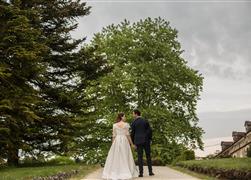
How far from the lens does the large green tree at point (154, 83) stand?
38.9 m

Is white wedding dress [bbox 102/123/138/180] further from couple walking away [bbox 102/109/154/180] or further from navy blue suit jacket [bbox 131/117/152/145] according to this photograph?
navy blue suit jacket [bbox 131/117/152/145]

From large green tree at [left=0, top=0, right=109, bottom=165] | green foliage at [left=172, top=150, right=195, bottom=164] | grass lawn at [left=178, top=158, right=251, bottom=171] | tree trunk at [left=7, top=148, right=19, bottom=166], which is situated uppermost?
large green tree at [left=0, top=0, right=109, bottom=165]

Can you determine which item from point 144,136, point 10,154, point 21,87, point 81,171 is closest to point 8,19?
point 21,87

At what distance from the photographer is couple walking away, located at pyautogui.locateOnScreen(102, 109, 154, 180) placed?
665 inches

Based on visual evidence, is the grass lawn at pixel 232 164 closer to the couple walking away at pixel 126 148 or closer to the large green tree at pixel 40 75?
the couple walking away at pixel 126 148

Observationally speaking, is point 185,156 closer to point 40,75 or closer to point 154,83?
point 154,83

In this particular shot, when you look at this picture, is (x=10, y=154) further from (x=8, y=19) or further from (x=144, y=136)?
(x=144, y=136)

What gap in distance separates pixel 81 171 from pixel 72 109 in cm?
691

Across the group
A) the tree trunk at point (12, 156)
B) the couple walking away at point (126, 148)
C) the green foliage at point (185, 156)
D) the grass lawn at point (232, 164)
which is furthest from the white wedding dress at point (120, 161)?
the green foliage at point (185, 156)

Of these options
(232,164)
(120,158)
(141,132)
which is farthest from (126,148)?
(232,164)

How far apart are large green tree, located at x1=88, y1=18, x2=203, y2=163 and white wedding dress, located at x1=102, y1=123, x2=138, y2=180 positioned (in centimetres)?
1977

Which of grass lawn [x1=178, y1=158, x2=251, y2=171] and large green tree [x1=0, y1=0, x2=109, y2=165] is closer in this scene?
grass lawn [x1=178, y1=158, x2=251, y2=171]

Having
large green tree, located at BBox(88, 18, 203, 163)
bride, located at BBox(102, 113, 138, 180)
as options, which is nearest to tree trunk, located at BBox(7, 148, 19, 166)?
bride, located at BBox(102, 113, 138, 180)

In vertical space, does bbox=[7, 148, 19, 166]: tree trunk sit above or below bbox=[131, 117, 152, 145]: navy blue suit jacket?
below
